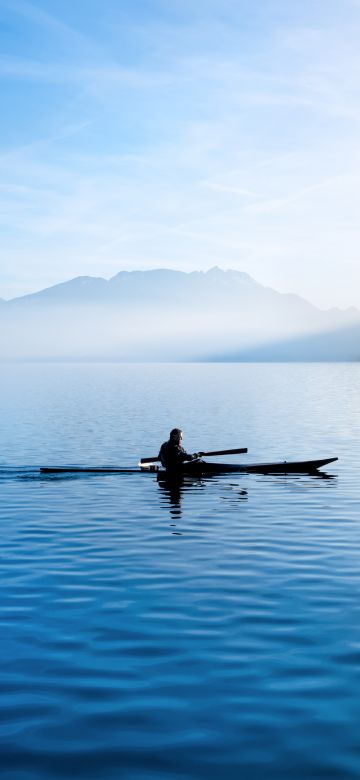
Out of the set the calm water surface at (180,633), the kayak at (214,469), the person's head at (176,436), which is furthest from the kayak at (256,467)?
the calm water surface at (180,633)

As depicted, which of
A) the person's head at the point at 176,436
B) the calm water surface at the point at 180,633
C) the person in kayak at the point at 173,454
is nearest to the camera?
the calm water surface at the point at 180,633

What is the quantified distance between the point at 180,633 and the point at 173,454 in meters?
20.7

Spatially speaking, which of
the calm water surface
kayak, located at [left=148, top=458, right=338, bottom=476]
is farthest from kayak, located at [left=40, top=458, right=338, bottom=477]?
the calm water surface

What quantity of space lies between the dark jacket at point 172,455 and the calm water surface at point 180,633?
251 cm

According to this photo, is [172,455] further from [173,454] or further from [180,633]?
[180,633]

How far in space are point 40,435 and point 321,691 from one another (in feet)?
148

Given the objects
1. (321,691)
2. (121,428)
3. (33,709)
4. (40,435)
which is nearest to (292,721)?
(321,691)

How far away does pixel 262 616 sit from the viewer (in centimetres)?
1460

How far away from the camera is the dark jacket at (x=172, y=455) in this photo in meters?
34.2

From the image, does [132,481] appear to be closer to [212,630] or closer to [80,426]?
[212,630]

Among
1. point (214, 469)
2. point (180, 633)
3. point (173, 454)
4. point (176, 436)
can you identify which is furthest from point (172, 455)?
point (180, 633)

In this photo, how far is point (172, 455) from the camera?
34375 mm

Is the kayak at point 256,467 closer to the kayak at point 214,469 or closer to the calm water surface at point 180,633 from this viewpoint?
the kayak at point 214,469

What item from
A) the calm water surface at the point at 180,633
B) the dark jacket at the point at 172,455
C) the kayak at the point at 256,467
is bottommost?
the calm water surface at the point at 180,633
